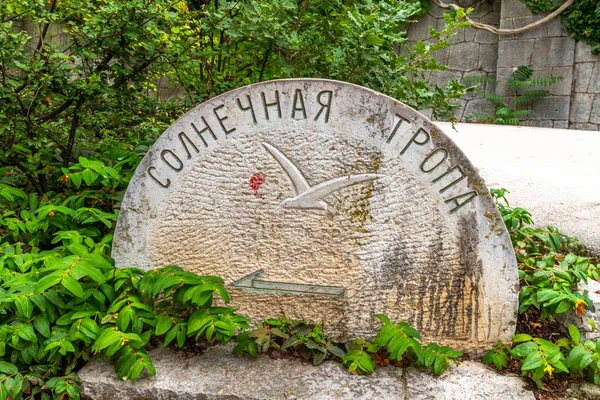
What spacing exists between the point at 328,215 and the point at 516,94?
281 inches

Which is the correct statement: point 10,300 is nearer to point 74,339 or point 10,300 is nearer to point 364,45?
point 74,339

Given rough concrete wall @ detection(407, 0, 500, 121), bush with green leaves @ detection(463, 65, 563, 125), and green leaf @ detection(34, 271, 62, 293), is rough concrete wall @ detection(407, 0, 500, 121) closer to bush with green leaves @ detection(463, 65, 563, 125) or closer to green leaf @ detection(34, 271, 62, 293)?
bush with green leaves @ detection(463, 65, 563, 125)

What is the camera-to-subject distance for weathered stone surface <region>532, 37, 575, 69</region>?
7.59m

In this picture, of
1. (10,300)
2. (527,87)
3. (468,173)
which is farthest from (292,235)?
(527,87)

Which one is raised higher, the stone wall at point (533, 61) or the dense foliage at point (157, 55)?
the stone wall at point (533, 61)

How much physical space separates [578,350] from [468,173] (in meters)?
0.69

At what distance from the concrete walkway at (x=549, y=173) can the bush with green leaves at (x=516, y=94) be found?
8.27 ft

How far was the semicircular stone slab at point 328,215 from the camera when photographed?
1.85 meters

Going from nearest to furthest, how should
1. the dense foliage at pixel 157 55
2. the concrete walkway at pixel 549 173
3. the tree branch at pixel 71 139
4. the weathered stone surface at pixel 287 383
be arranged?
the weathered stone surface at pixel 287 383 < the dense foliage at pixel 157 55 < the tree branch at pixel 71 139 < the concrete walkway at pixel 549 173

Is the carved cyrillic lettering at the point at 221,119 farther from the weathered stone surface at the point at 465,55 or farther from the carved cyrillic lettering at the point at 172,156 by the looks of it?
the weathered stone surface at the point at 465,55

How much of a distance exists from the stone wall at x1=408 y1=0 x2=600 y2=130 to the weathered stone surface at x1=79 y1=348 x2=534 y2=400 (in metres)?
7.01

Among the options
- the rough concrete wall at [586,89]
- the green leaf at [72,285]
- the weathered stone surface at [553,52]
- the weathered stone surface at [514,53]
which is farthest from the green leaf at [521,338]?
the weathered stone surface at [514,53]

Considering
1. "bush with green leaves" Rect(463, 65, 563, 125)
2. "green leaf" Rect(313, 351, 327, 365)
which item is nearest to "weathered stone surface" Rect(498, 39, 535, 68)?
"bush with green leaves" Rect(463, 65, 563, 125)

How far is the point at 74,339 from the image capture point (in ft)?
5.77
